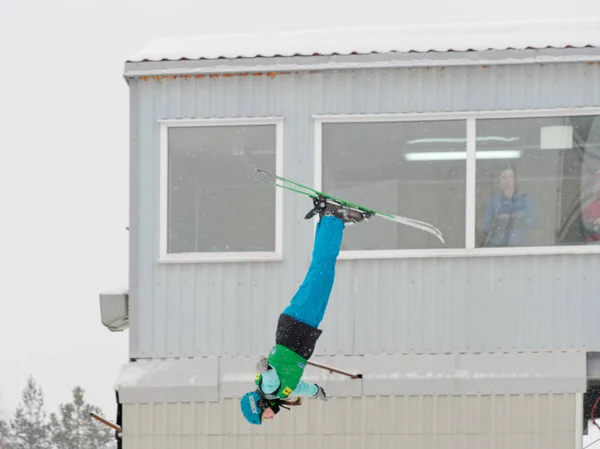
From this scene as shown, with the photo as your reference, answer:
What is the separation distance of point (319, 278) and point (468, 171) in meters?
2.51

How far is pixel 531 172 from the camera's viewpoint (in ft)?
39.8

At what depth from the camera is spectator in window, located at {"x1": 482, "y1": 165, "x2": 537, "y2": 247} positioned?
474 inches

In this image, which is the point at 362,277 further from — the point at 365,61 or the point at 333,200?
the point at 365,61

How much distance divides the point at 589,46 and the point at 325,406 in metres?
4.32

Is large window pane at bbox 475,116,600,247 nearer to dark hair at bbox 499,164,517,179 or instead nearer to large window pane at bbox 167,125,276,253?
dark hair at bbox 499,164,517,179

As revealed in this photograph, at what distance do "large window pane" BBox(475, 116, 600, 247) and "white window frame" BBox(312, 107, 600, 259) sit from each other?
60 mm

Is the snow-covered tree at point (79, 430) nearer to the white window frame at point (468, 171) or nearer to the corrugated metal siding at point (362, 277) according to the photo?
the corrugated metal siding at point (362, 277)

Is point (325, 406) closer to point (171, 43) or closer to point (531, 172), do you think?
point (531, 172)

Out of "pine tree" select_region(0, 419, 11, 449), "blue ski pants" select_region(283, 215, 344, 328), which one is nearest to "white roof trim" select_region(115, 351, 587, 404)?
"blue ski pants" select_region(283, 215, 344, 328)

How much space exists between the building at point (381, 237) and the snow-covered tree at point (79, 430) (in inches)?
2064

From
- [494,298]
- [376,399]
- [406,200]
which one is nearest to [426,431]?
[376,399]

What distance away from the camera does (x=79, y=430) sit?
66375 mm

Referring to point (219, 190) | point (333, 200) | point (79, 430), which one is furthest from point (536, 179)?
point (79, 430)

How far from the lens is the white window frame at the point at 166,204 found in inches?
478
